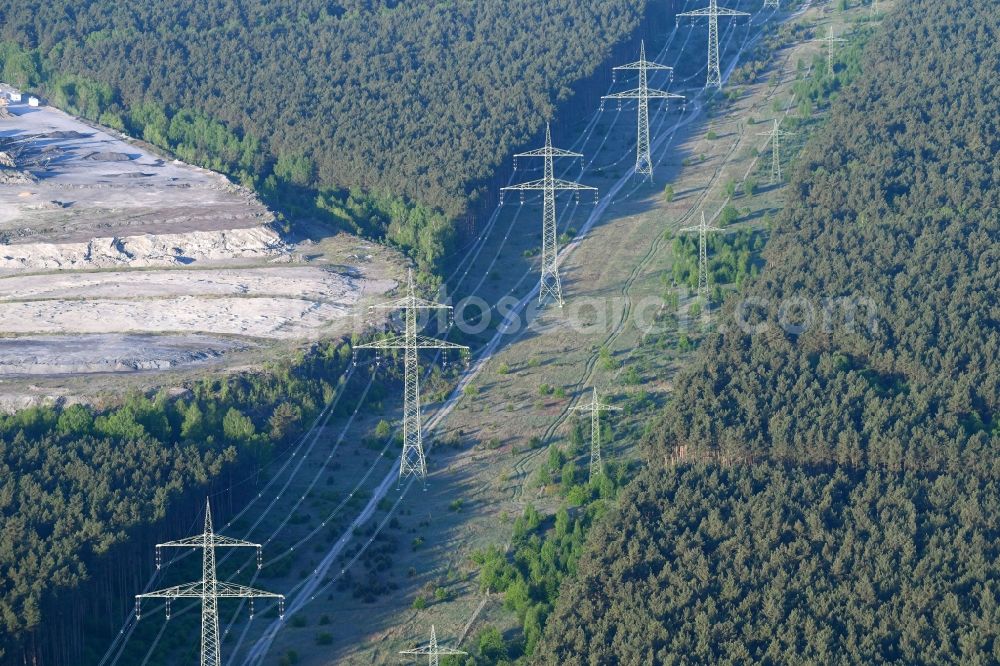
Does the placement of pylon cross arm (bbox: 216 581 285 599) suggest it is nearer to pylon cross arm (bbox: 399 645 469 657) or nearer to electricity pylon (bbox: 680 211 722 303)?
pylon cross arm (bbox: 399 645 469 657)

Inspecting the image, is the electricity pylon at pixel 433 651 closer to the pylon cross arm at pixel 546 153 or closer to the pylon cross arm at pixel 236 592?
the pylon cross arm at pixel 236 592

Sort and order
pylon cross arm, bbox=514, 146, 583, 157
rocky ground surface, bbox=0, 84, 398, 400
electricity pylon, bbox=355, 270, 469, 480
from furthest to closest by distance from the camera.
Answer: pylon cross arm, bbox=514, 146, 583, 157 → rocky ground surface, bbox=0, 84, 398, 400 → electricity pylon, bbox=355, 270, 469, 480

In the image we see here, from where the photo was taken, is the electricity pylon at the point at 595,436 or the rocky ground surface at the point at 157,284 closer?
the electricity pylon at the point at 595,436

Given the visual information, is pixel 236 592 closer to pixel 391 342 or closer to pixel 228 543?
pixel 228 543

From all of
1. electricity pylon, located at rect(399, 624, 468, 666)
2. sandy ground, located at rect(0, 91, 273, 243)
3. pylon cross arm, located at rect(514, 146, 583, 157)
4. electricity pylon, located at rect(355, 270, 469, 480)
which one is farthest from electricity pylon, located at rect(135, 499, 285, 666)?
sandy ground, located at rect(0, 91, 273, 243)

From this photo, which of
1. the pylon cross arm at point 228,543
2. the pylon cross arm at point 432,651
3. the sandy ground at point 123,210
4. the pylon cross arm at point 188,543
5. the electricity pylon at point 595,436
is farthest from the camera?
the sandy ground at point 123,210

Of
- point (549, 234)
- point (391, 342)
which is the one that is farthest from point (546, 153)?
point (391, 342)

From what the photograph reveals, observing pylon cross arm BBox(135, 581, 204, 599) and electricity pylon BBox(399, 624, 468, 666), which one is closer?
electricity pylon BBox(399, 624, 468, 666)

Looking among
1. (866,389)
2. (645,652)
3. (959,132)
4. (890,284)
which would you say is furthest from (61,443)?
(959,132)

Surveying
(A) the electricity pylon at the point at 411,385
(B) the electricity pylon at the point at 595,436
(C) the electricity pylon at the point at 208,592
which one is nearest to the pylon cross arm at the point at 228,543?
(C) the electricity pylon at the point at 208,592
